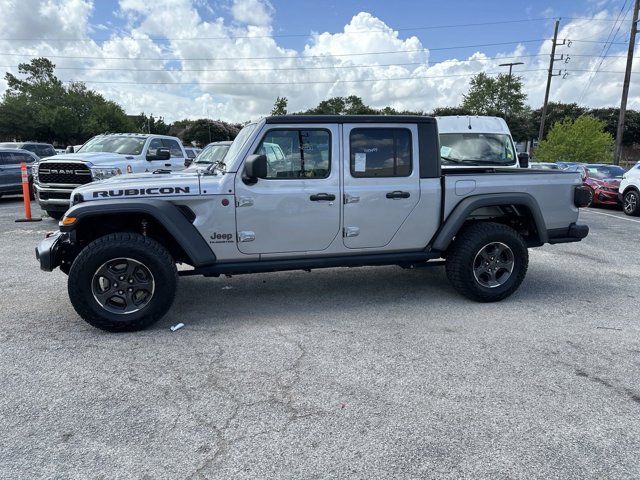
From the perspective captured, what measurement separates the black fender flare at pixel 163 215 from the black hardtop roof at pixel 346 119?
125 cm

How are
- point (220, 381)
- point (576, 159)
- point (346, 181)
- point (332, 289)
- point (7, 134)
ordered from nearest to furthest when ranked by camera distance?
point (220, 381), point (346, 181), point (332, 289), point (576, 159), point (7, 134)

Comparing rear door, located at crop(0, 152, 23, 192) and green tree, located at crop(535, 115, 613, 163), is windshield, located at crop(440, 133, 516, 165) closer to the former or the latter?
rear door, located at crop(0, 152, 23, 192)

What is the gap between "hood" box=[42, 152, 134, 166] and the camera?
→ 944 cm

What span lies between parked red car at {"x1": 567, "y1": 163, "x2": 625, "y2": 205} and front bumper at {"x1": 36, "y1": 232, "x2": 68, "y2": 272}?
48.5ft

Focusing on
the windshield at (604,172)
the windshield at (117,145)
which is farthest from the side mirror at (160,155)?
the windshield at (604,172)

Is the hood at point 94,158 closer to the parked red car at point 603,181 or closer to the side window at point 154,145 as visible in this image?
→ the side window at point 154,145

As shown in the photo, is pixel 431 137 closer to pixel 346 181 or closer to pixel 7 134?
pixel 346 181

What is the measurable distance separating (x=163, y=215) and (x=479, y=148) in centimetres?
761

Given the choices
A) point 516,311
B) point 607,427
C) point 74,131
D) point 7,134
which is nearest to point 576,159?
point 516,311

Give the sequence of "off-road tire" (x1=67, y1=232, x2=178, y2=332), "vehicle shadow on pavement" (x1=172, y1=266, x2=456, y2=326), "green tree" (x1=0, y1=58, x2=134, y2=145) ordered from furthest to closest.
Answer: "green tree" (x1=0, y1=58, x2=134, y2=145)
"vehicle shadow on pavement" (x1=172, y1=266, x2=456, y2=326)
"off-road tire" (x1=67, y1=232, x2=178, y2=332)

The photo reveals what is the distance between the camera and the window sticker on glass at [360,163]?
461 cm

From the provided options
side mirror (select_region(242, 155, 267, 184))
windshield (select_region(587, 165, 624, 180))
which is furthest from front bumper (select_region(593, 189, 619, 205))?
side mirror (select_region(242, 155, 267, 184))

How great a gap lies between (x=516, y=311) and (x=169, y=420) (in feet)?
11.7

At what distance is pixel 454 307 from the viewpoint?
490cm
